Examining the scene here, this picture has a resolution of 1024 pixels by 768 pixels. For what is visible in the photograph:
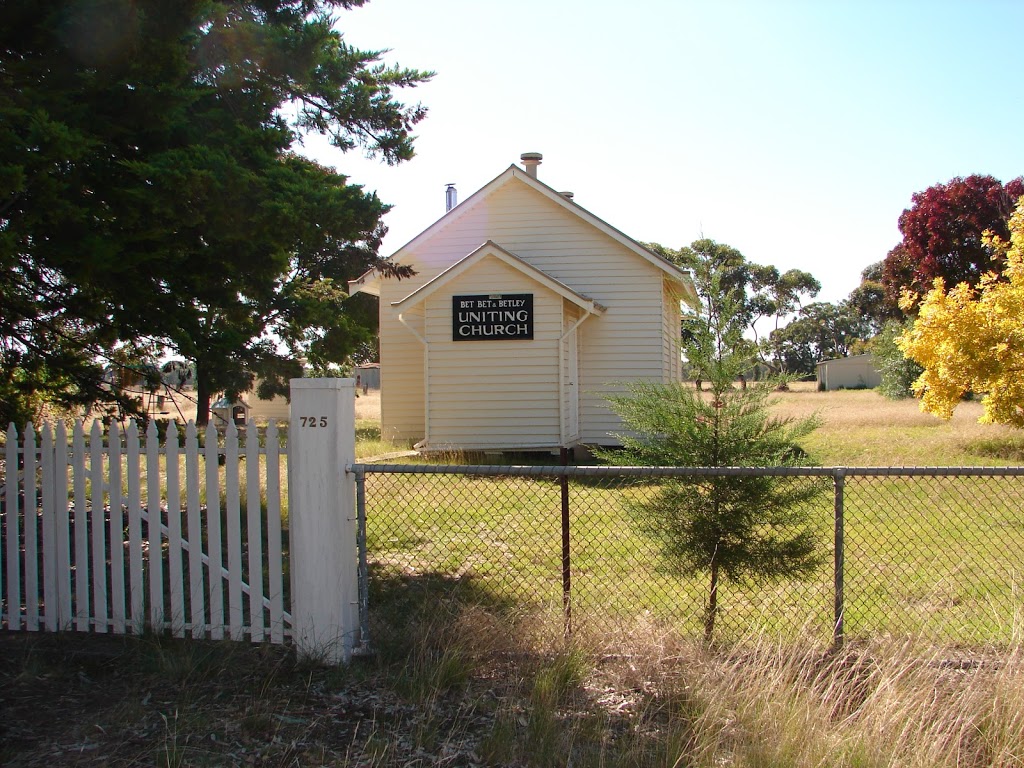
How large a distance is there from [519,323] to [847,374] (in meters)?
53.2

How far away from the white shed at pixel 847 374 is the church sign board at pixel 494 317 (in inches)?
2040

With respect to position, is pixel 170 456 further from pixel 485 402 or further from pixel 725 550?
pixel 485 402

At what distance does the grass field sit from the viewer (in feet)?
12.1

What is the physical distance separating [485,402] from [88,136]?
10.2 metres

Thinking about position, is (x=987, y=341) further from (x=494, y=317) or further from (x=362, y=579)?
(x=362, y=579)

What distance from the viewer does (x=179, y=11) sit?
5496 millimetres

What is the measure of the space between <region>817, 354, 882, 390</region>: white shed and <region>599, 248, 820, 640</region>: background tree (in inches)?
2382

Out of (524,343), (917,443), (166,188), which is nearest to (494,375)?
(524,343)

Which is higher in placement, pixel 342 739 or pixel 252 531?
pixel 252 531

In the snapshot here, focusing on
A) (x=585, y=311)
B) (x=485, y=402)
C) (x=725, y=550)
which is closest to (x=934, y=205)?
(x=585, y=311)

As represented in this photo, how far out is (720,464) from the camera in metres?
5.03

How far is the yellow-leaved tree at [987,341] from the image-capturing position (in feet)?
42.8

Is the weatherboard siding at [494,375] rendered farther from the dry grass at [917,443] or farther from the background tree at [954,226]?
the background tree at [954,226]

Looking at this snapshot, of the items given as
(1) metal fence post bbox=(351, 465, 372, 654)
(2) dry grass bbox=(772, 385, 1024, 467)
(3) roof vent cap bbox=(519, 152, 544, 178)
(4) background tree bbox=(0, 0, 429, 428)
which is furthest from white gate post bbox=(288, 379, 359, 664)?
(3) roof vent cap bbox=(519, 152, 544, 178)
